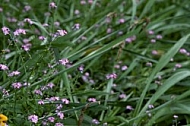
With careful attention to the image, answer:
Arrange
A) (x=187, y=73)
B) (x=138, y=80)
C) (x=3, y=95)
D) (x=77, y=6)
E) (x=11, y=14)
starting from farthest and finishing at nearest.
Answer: (x=77, y=6)
(x=11, y=14)
(x=138, y=80)
(x=187, y=73)
(x=3, y=95)

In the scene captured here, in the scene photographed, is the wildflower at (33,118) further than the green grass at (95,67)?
No

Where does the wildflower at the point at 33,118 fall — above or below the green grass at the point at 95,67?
below

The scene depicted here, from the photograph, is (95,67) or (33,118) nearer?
(33,118)

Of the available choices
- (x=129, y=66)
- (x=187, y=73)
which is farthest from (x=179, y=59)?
(x=187, y=73)

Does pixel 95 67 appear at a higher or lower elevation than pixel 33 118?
higher

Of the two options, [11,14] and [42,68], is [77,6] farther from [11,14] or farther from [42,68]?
[42,68]

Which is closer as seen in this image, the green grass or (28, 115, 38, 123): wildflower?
(28, 115, 38, 123): wildflower

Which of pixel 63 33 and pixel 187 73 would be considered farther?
pixel 187 73

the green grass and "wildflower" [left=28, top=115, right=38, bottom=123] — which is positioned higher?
the green grass
